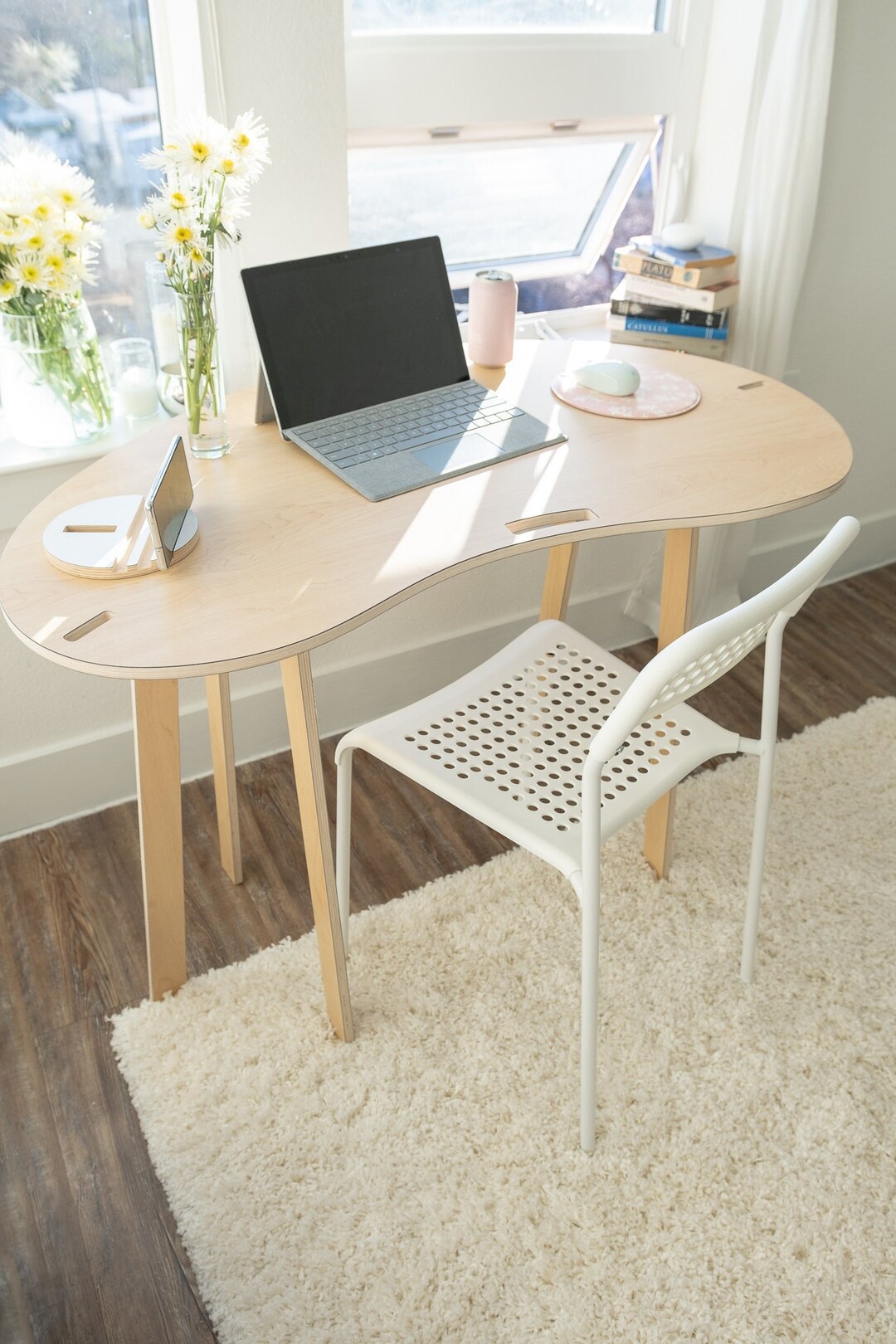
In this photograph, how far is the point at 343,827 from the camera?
1.55 metres

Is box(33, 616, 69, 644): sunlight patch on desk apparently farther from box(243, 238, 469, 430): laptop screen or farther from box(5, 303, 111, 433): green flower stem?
box(5, 303, 111, 433): green flower stem

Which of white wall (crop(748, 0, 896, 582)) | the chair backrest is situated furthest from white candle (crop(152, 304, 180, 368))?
white wall (crop(748, 0, 896, 582))

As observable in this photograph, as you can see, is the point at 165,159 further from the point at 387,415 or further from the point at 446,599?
the point at 446,599

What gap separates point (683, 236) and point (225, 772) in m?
1.30

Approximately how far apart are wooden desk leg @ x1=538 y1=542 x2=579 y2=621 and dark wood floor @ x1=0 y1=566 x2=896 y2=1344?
425 mm

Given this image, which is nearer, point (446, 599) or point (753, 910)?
point (753, 910)

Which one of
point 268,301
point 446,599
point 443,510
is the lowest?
point 446,599

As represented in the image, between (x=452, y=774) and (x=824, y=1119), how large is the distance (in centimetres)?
71

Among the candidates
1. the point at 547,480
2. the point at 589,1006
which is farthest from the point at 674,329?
the point at 589,1006

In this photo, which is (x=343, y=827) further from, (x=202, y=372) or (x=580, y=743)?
(x=202, y=372)

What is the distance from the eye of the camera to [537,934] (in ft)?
5.63

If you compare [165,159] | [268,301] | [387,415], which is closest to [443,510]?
[387,415]

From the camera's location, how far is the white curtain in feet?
6.16

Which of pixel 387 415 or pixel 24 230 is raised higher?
pixel 24 230
